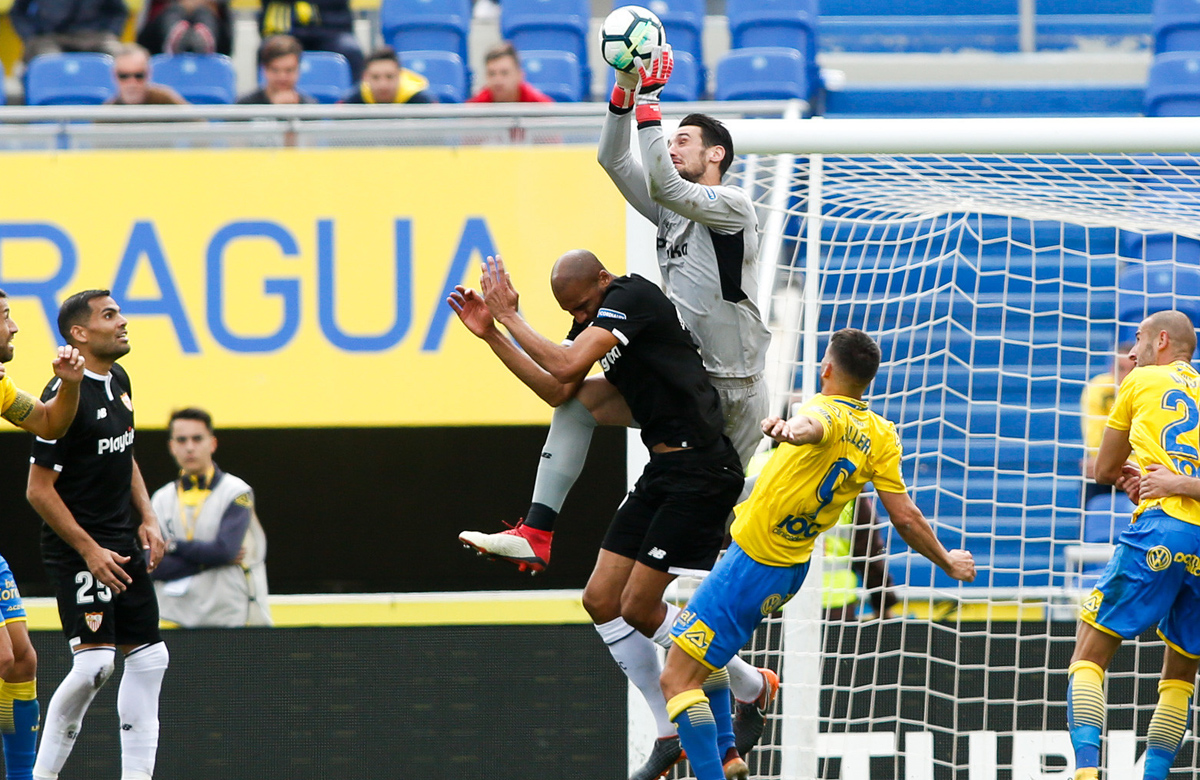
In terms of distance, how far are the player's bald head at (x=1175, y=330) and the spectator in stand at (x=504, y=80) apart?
14.2 feet

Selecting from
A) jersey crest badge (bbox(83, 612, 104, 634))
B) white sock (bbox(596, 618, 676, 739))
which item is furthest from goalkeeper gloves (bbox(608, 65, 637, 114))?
jersey crest badge (bbox(83, 612, 104, 634))

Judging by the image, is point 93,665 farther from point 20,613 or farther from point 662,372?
point 662,372

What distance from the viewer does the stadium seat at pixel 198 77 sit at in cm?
928

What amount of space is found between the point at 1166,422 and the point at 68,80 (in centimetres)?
724

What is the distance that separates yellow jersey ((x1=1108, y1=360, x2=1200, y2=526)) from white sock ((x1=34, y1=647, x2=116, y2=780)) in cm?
401

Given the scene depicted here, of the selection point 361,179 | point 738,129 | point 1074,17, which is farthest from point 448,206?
point 1074,17

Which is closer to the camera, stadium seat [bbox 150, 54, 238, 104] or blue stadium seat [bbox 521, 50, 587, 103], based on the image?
stadium seat [bbox 150, 54, 238, 104]

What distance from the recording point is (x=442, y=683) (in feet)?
21.3

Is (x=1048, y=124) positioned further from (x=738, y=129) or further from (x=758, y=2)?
(x=758, y=2)

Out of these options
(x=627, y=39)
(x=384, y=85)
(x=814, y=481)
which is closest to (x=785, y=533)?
(x=814, y=481)

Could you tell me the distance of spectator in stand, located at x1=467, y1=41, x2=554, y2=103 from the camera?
8367 mm

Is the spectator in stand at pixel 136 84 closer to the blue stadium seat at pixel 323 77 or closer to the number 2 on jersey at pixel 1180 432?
the blue stadium seat at pixel 323 77

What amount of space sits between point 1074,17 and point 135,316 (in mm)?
7338

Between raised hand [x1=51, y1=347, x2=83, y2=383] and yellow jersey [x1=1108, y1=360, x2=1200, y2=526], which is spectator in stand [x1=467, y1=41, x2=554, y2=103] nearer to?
raised hand [x1=51, y1=347, x2=83, y2=383]
